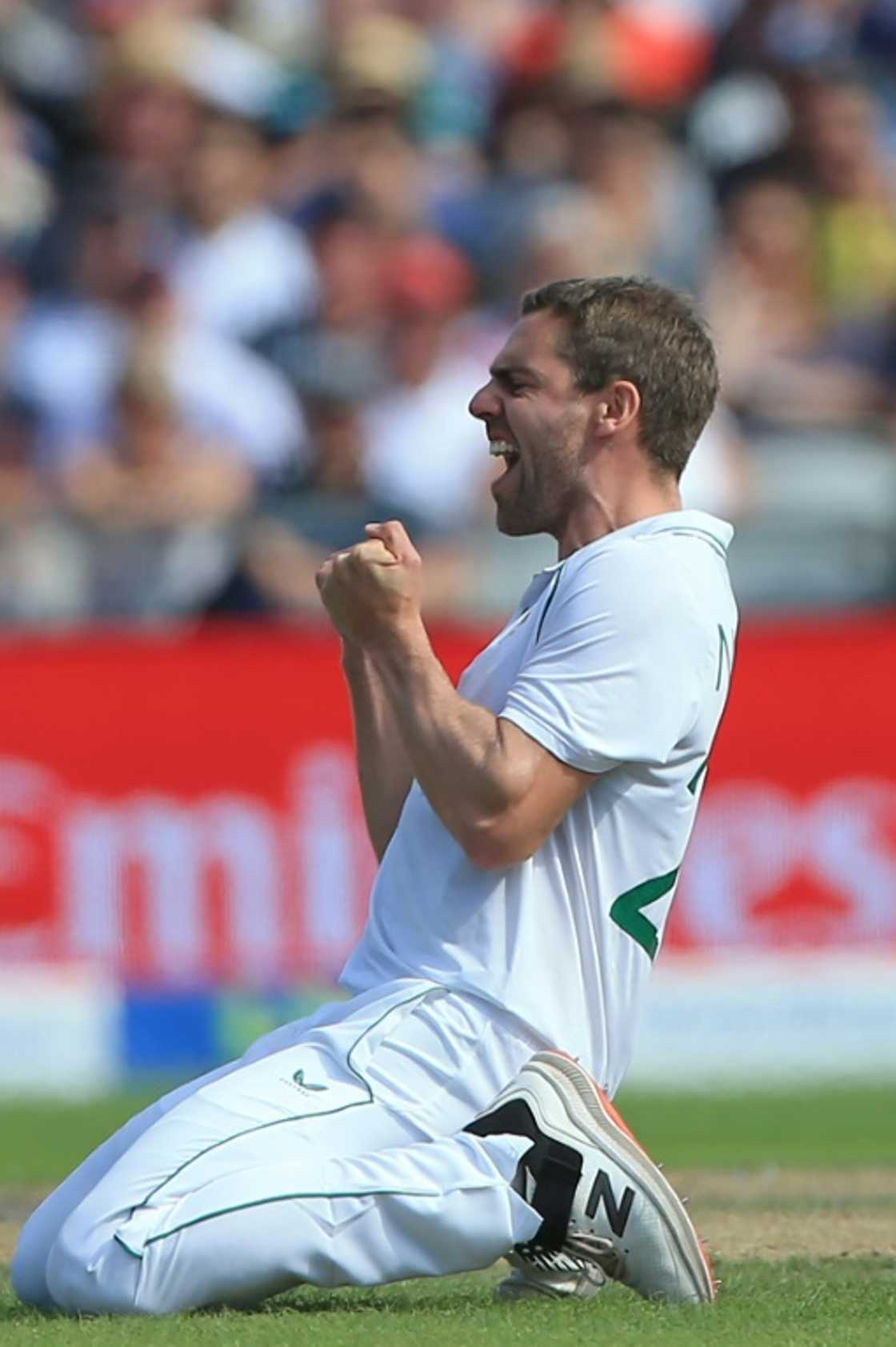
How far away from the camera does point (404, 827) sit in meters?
4.82

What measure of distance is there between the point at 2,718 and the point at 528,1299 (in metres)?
6.35

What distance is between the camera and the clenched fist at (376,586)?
15.0ft

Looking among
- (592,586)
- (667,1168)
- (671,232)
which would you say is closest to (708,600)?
(592,586)

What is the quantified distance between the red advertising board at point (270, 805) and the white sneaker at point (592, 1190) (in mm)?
5926

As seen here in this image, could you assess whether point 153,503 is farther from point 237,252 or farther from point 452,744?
point 452,744

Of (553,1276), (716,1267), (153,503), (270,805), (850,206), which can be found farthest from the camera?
(850,206)

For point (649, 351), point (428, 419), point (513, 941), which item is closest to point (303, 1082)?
point (513, 941)

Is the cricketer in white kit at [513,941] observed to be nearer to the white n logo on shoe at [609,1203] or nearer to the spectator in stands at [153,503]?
the white n logo on shoe at [609,1203]

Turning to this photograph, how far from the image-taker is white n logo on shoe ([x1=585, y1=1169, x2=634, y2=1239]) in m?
4.40

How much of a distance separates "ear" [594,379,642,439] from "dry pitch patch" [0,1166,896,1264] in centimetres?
187

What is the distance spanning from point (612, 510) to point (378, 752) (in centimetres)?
74

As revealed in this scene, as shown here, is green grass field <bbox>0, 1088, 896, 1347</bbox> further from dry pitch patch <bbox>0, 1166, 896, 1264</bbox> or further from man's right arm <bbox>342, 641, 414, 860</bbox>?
man's right arm <bbox>342, 641, 414, 860</bbox>

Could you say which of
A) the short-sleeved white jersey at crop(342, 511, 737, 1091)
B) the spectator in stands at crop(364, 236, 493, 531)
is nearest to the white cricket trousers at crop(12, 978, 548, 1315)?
the short-sleeved white jersey at crop(342, 511, 737, 1091)

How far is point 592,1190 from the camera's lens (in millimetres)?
4398
